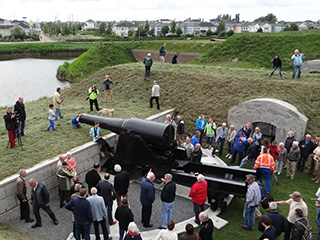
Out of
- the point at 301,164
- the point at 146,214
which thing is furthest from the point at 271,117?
the point at 146,214

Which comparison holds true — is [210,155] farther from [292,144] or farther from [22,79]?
[22,79]

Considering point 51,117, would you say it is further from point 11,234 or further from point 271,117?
point 271,117

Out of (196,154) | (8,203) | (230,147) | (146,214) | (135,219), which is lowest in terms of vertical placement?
(135,219)

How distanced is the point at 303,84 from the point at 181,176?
8.42m

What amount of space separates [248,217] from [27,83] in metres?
30.1

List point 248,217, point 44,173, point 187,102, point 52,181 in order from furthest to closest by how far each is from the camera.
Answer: point 187,102
point 52,181
point 44,173
point 248,217

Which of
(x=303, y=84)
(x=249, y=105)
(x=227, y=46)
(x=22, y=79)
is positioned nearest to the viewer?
(x=249, y=105)

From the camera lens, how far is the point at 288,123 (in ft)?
36.7

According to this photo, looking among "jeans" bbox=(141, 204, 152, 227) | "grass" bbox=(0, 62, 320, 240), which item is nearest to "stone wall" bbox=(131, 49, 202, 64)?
"grass" bbox=(0, 62, 320, 240)

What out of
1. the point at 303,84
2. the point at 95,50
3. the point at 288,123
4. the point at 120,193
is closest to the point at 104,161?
the point at 120,193

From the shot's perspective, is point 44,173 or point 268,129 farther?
point 268,129

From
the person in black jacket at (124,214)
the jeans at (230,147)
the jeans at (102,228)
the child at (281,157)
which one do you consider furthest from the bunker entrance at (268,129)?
the jeans at (102,228)

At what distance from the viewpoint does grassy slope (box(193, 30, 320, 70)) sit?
22.5 metres

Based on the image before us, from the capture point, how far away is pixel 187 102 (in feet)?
47.5
